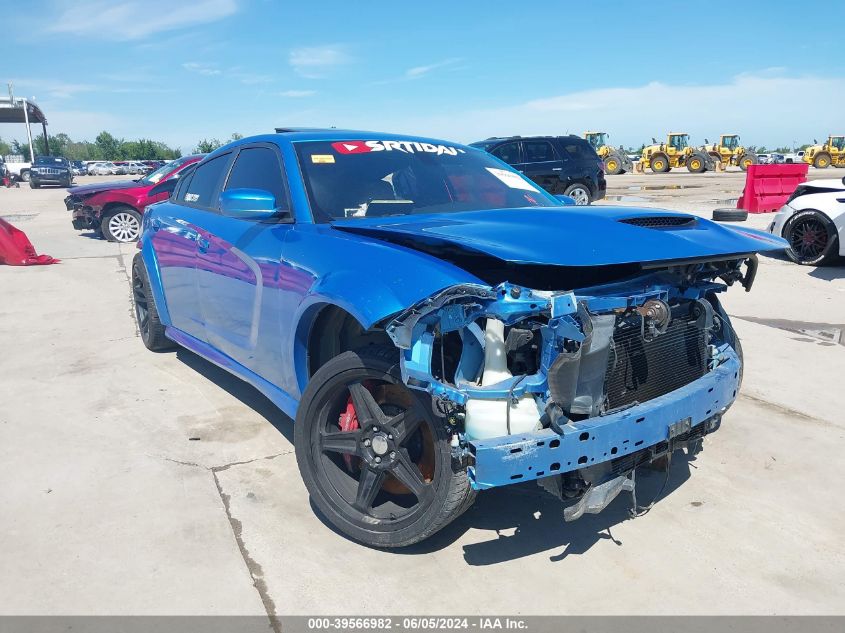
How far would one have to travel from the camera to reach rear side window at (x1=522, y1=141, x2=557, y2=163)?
14469 mm

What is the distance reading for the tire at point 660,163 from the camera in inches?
1551

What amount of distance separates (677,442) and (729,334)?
94cm

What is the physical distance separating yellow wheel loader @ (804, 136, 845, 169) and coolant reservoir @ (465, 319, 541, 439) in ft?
152

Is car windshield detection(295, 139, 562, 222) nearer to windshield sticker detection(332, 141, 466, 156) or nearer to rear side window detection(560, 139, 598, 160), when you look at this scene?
windshield sticker detection(332, 141, 466, 156)

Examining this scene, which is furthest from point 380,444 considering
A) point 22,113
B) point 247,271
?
point 22,113

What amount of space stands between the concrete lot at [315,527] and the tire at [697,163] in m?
37.1

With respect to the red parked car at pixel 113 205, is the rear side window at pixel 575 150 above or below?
above

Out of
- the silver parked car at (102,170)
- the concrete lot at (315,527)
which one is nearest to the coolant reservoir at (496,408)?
the concrete lot at (315,527)

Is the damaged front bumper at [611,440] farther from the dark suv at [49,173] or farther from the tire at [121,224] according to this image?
the dark suv at [49,173]

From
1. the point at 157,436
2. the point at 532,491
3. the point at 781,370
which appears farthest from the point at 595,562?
the point at 781,370

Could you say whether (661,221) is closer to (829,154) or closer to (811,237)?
(811,237)

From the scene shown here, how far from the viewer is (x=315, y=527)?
2.92 m

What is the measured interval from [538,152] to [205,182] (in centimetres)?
1109

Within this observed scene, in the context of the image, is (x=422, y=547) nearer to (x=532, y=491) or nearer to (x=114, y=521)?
(x=532, y=491)
